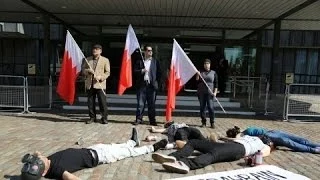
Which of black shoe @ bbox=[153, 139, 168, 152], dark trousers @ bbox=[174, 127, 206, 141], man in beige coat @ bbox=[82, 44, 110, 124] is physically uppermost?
man in beige coat @ bbox=[82, 44, 110, 124]

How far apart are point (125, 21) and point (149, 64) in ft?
30.5

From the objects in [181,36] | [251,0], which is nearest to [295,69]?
[181,36]

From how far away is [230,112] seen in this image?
14711 millimetres

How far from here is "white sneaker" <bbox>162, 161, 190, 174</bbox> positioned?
5.97 m

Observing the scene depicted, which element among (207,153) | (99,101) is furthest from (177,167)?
(99,101)

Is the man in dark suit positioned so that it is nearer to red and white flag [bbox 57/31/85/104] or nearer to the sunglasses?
red and white flag [bbox 57/31/85/104]

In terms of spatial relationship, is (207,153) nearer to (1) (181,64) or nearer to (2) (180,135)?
(2) (180,135)

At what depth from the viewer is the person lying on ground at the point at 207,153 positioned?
20.1 feet

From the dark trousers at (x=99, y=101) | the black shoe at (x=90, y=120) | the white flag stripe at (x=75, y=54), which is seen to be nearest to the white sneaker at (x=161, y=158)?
the dark trousers at (x=99, y=101)

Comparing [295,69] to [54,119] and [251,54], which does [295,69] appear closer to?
[251,54]

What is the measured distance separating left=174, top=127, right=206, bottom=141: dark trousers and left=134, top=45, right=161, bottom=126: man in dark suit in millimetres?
2901

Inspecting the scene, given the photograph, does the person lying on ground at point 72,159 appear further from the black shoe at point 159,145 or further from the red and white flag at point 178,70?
the red and white flag at point 178,70

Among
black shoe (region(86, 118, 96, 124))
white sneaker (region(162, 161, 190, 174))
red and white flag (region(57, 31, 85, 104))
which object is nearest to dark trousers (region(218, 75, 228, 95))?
black shoe (region(86, 118, 96, 124))

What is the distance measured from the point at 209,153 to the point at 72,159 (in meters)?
2.16
